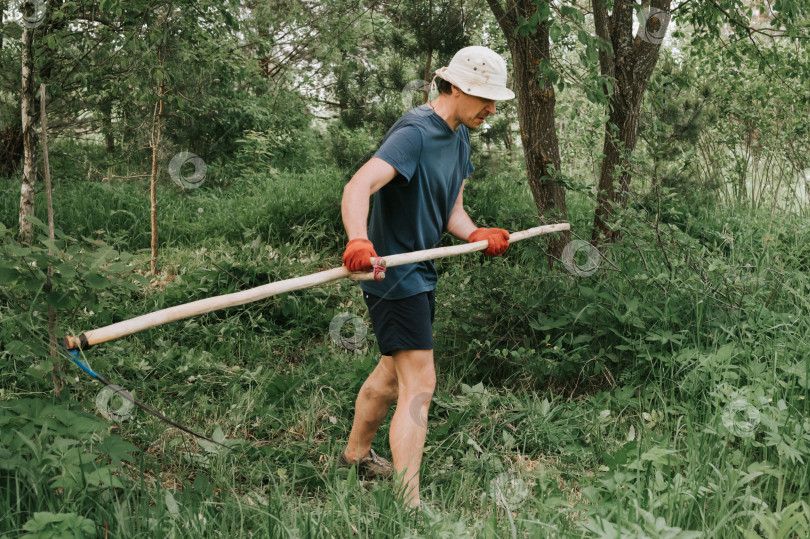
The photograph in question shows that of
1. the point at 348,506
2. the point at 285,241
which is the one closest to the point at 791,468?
the point at 348,506

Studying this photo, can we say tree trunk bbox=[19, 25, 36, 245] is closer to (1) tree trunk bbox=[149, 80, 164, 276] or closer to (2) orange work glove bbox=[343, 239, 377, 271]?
(1) tree trunk bbox=[149, 80, 164, 276]

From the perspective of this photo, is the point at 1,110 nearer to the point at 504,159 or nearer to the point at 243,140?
the point at 243,140

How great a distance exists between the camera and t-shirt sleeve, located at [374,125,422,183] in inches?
109

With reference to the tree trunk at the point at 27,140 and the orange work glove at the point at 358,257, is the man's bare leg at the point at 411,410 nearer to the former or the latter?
the orange work glove at the point at 358,257

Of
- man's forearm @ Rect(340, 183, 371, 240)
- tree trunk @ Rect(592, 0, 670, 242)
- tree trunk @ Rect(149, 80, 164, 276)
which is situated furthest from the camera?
tree trunk @ Rect(149, 80, 164, 276)

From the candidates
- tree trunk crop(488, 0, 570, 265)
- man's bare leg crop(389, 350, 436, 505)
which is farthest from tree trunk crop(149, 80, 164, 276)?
man's bare leg crop(389, 350, 436, 505)

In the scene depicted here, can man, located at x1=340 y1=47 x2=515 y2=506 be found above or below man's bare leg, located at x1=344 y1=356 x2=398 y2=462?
above

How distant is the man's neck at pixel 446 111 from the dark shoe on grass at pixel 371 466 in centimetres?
164

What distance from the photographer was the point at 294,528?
219 cm

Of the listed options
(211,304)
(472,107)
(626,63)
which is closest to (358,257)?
(211,304)

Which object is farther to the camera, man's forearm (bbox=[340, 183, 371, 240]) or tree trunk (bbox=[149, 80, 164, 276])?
tree trunk (bbox=[149, 80, 164, 276])

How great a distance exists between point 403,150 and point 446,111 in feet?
1.20

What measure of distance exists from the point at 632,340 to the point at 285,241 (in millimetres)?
3524

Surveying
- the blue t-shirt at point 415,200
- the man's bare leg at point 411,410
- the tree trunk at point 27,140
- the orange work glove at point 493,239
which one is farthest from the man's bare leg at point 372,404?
the tree trunk at point 27,140
